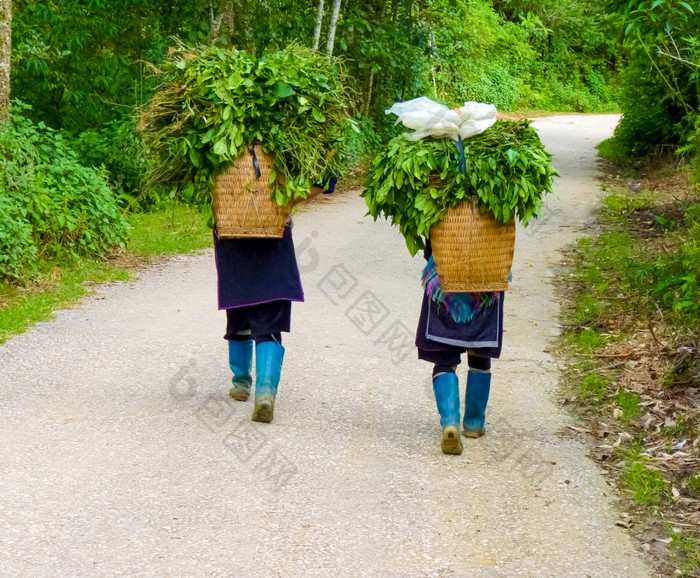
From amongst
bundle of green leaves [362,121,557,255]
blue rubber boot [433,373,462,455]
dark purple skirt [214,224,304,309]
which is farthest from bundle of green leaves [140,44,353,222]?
blue rubber boot [433,373,462,455]

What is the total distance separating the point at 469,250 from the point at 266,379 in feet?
4.70

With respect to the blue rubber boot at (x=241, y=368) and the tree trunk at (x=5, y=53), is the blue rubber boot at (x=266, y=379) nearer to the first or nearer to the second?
the blue rubber boot at (x=241, y=368)

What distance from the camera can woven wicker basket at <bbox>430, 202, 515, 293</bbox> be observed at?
15.7 ft

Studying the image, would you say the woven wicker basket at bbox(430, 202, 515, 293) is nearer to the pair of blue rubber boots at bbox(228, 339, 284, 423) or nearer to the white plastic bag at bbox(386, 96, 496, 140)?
the white plastic bag at bbox(386, 96, 496, 140)

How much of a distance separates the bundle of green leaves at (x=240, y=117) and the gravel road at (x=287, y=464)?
54.8 inches

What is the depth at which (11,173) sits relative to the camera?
9297 mm

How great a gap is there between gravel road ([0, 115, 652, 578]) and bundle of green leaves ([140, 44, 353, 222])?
1393 mm

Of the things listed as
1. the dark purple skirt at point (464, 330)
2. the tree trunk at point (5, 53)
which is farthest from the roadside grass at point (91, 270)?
the dark purple skirt at point (464, 330)

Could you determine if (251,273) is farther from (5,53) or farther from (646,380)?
(5,53)

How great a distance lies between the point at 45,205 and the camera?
945cm

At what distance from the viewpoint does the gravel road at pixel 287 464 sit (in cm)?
381

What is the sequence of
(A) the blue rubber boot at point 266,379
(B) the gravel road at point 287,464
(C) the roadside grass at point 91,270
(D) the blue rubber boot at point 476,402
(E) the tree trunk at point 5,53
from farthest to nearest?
1. (E) the tree trunk at point 5,53
2. (C) the roadside grass at point 91,270
3. (A) the blue rubber boot at point 266,379
4. (D) the blue rubber boot at point 476,402
5. (B) the gravel road at point 287,464

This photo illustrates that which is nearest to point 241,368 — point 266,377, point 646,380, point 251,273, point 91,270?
point 266,377

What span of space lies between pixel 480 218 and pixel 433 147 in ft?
1.46
